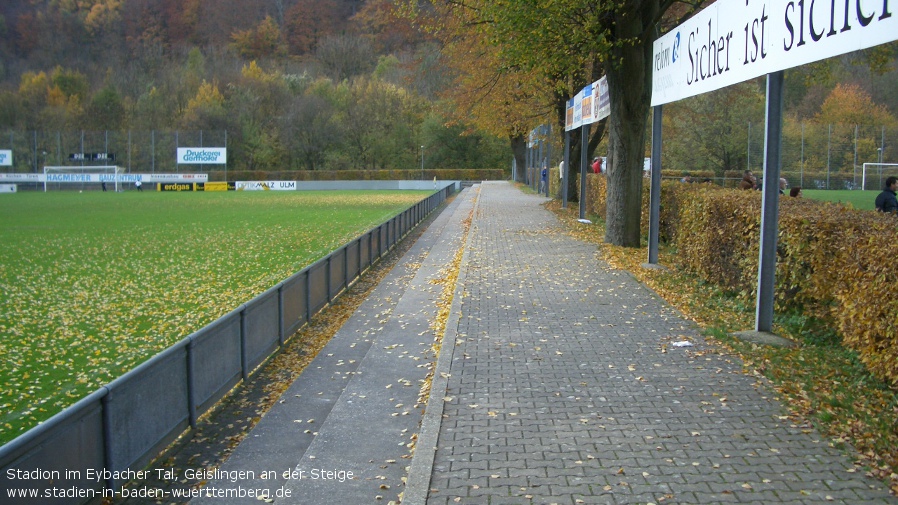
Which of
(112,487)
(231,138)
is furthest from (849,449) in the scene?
(231,138)

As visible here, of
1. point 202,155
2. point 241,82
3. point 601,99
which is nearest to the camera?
point 601,99

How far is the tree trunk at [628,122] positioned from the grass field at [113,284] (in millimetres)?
7494

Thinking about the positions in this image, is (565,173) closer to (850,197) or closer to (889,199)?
(850,197)

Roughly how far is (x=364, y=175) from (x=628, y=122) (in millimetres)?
70997

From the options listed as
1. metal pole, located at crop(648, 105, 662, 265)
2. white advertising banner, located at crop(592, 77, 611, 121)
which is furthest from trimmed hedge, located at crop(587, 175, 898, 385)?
white advertising banner, located at crop(592, 77, 611, 121)

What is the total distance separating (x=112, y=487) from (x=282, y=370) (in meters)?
3.85

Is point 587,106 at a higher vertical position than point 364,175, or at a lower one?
higher

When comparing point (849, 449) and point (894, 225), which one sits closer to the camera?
point (849, 449)

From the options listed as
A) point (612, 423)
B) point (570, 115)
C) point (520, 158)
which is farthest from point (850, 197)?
point (612, 423)

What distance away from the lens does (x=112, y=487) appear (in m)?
5.58

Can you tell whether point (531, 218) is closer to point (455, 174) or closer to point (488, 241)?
point (488, 241)

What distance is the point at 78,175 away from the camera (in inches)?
3022

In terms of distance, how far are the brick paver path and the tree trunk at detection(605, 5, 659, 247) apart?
7.09m

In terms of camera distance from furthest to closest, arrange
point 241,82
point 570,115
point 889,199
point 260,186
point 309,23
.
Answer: point 309,23 → point 241,82 → point 260,186 → point 570,115 → point 889,199
